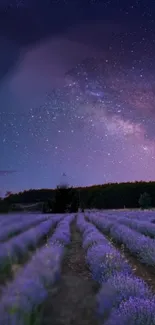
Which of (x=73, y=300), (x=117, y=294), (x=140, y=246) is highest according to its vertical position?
(x=140, y=246)

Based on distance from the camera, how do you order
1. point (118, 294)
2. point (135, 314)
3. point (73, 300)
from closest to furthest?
point (135, 314)
point (118, 294)
point (73, 300)

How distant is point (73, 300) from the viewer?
500 centimetres

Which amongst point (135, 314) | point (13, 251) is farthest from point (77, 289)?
point (13, 251)

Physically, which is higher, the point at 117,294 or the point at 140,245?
the point at 140,245

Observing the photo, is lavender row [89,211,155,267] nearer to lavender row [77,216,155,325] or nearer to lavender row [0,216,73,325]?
lavender row [77,216,155,325]

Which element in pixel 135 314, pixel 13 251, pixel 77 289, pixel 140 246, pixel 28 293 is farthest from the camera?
pixel 140 246

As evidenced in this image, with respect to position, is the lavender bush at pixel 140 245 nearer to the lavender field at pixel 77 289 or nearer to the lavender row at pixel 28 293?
the lavender field at pixel 77 289

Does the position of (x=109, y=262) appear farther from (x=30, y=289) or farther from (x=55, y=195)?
(x=55, y=195)

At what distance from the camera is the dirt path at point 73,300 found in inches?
165

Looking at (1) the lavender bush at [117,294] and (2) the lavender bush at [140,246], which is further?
(2) the lavender bush at [140,246]

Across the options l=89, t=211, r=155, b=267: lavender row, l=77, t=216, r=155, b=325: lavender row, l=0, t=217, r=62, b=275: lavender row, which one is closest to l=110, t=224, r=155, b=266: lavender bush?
l=89, t=211, r=155, b=267: lavender row

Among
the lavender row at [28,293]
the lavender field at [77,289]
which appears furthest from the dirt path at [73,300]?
the lavender row at [28,293]

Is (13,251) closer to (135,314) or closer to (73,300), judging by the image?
(73,300)

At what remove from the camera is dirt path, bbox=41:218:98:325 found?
165 inches
